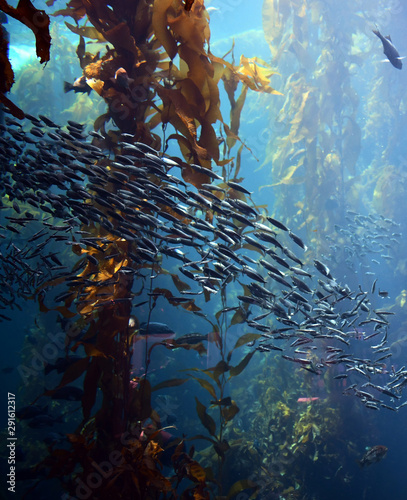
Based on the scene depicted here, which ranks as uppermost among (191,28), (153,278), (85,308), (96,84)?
(191,28)

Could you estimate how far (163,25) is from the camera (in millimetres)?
3018

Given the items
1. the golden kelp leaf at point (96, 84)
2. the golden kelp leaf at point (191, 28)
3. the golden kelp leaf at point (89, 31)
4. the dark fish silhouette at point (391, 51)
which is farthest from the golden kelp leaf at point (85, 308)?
the dark fish silhouette at point (391, 51)

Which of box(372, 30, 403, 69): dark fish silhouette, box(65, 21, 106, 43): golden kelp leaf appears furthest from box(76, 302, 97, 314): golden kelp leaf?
box(372, 30, 403, 69): dark fish silhouette

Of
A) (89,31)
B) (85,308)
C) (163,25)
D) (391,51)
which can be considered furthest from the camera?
(89,31)

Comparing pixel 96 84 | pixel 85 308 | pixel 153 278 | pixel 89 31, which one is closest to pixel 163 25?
pixel 96 84

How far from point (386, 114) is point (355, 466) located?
845 inches

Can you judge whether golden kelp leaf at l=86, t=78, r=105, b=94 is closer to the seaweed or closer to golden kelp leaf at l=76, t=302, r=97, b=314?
the seaweed

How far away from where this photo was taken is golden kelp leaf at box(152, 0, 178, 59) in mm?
2967

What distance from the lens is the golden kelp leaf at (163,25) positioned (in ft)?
9.73

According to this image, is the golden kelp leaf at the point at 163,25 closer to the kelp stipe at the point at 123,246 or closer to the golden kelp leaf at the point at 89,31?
the kelp stipe at the point at 123,246

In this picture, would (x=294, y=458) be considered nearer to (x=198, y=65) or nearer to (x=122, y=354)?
(x=122, y=354)

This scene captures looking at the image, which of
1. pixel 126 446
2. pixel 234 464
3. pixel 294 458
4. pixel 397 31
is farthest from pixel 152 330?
pixel 397 31

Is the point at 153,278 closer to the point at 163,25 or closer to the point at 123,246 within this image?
the point at 123,246

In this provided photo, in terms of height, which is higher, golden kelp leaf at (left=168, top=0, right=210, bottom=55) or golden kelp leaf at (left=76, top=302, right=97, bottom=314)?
golden kelp leaf at (left=168, top=0, right=210, bottom=55)
